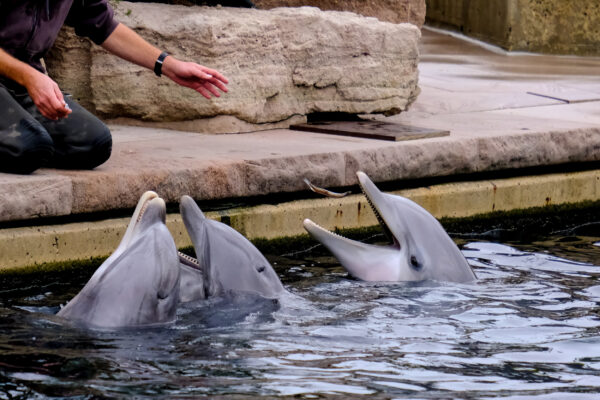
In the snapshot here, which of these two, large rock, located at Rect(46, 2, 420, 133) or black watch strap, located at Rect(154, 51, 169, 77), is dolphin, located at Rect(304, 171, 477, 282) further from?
large rock, located at Rect(46, 2, 420, 133)

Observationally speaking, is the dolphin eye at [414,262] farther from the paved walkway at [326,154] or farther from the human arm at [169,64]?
the human arm at [169,64]

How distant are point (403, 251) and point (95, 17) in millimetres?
1922

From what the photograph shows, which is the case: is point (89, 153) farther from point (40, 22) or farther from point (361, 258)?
point (361, 258)

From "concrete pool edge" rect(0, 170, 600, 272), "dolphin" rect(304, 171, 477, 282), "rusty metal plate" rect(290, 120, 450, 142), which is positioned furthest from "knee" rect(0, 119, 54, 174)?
"rusty metal plate" rect(290, 120, 450, 142)

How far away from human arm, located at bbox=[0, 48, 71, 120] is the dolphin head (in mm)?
715

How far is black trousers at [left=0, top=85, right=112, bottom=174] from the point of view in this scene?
4938mm

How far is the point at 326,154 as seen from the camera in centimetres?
577

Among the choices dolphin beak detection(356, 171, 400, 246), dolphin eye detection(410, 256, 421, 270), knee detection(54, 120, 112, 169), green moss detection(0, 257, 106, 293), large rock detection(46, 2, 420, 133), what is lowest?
green moss detection(0, 257, 106, 293)

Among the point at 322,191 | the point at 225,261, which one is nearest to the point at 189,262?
the point at 225,261

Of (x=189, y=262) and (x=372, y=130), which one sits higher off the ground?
(x=372, y=130)

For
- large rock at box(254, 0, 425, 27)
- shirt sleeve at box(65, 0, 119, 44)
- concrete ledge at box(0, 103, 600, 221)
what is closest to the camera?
concrete ledge at box(0, 103, 600, 221)

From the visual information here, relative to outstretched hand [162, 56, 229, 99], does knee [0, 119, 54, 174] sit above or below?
below

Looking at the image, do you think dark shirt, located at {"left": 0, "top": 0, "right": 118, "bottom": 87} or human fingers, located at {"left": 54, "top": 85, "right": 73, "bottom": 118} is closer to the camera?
human fingers, located at {"left": 54, "top": 85, "right": 73, "bottom": 118}

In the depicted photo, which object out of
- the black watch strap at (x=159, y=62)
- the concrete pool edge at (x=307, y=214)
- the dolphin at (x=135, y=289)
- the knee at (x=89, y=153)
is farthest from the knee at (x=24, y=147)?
the dolphin at (x=135, y=289)
